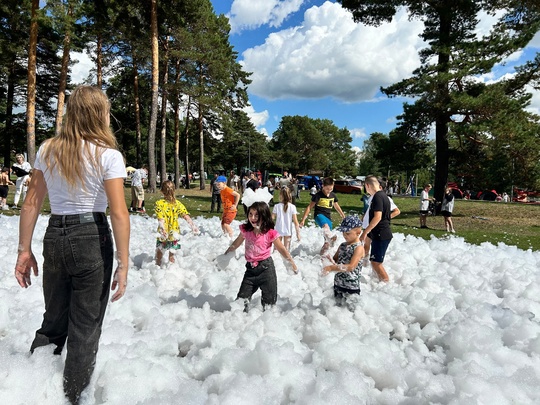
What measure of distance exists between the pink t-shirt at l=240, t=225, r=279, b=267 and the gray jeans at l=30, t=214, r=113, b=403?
1970 mm

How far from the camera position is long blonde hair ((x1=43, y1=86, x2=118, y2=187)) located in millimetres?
2133

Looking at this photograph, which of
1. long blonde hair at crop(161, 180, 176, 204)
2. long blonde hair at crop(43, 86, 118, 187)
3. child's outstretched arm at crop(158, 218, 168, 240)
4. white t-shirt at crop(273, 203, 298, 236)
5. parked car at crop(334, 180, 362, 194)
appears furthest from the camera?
parked car at crop(334, 180, 362, 194)

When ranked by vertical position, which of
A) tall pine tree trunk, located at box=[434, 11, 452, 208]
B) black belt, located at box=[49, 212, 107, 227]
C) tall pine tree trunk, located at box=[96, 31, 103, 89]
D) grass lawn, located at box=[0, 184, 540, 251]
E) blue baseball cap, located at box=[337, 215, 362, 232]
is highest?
tall pine tree trunk, located at box=[96, 31, 103, 89]

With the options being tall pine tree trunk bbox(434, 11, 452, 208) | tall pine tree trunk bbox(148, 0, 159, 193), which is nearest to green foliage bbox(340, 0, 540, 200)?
tall pine tree trunk bbox(434, 11, 452, 208)

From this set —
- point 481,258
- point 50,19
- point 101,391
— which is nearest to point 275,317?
point 101,391

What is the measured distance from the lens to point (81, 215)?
217cm

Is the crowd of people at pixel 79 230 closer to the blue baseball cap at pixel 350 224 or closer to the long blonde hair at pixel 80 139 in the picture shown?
the long blonde hair at pixel 80 139

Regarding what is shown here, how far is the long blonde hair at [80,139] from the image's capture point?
213 centimetres

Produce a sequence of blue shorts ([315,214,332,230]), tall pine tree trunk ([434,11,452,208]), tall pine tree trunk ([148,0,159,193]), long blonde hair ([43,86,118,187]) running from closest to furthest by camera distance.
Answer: long blonde hair ([43,86,118,187]), blue shorts ([315,214,332,230]), tall pine tree trunk ([434,11,452,208]), tall pine tree trunk ([148,0,159,193])

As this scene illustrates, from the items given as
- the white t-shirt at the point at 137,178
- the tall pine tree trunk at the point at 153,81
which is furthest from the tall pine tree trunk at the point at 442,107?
the tall pine tree trunk at the point at 153,81

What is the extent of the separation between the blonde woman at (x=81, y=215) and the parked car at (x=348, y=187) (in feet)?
137

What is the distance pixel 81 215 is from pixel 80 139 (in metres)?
0.42

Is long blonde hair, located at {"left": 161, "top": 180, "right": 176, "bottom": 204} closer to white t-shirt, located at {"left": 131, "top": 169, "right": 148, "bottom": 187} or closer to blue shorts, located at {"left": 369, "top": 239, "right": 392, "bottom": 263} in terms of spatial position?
blue shorts, located at {"left": 369, "top": 239, "right": 392, "bottom": 263}

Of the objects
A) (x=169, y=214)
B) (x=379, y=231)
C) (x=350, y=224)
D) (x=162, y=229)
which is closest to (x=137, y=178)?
(x=169, y=214)
